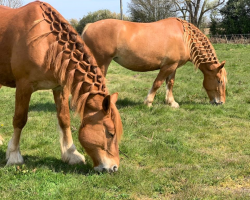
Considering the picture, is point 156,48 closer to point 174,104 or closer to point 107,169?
point 174,104

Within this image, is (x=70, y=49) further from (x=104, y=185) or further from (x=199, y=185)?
(x=199, y=185)

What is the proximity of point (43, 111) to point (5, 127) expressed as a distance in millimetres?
1350

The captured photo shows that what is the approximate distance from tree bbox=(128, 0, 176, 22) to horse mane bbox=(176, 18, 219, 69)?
96.0 ft

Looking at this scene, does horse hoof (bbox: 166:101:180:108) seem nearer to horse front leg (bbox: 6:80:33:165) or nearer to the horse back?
the horse back

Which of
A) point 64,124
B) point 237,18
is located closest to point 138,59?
point 64,124

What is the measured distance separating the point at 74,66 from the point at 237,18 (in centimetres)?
2918

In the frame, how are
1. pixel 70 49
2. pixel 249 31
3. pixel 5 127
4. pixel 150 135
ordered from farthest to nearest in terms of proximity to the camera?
pixel 249 31
pixel 5 127
pixel 150 135
pixel 70 49

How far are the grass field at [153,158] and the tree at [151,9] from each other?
3127 centimetres

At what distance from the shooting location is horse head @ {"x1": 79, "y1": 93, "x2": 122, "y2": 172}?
10.2 ft

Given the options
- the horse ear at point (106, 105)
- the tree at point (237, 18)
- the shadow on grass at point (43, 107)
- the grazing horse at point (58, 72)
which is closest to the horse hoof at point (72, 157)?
the grazing horse at point (58, 72)

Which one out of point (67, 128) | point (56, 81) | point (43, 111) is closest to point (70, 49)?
point (56, 81)

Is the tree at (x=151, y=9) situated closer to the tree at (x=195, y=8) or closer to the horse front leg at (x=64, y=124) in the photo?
the tree at (x=195, y=8)

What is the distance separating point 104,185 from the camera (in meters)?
3.04

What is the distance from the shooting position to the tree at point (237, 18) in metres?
26.9
